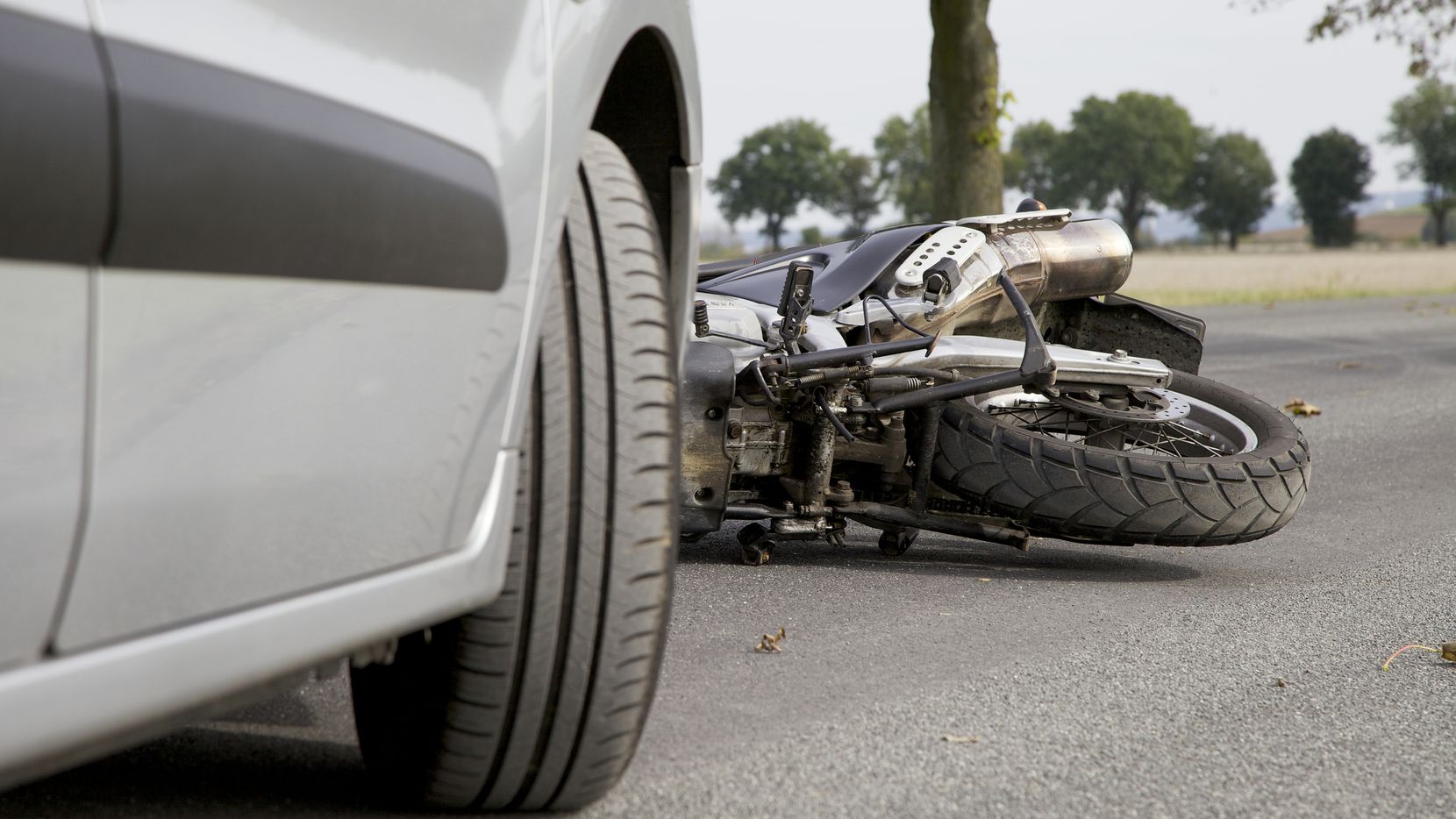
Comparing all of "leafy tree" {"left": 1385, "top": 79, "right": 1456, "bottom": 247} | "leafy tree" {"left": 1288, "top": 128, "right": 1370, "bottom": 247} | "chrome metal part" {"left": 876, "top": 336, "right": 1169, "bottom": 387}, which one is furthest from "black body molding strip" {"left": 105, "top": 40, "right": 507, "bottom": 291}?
A: "leafy tree" {"left": 1288, "top": 128, "right": 1370, "bottom": 247}

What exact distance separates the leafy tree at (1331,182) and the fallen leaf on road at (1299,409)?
11548cm

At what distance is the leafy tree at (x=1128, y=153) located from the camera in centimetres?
10812

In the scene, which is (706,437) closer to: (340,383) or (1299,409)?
(340,383)

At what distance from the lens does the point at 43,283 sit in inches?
38.5

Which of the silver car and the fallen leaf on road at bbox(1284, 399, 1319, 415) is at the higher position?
the silver car

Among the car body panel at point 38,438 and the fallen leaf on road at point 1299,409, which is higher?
the car body panel at point 38,438

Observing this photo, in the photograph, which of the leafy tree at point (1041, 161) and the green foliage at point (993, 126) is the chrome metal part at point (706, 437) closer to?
the green foliage at point (993, 126)

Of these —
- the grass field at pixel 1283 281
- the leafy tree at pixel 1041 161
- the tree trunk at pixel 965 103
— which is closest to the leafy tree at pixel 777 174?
the leafy tree at pixel 1041 161

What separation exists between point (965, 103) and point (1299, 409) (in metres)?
5.30

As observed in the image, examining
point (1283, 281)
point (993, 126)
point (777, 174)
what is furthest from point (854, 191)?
point (993, 126)

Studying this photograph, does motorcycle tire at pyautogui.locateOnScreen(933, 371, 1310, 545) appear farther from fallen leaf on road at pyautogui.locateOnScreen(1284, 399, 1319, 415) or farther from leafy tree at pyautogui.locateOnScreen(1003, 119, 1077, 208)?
leafy tree at pyautogui.locateOnScreen(1003, 119, 1077, 208)

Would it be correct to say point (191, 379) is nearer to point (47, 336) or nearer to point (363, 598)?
point (47, 336)

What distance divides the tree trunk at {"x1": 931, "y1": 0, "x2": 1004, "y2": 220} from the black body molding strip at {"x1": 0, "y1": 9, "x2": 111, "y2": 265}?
36.6 ft

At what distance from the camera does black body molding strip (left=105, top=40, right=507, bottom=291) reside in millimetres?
1046
